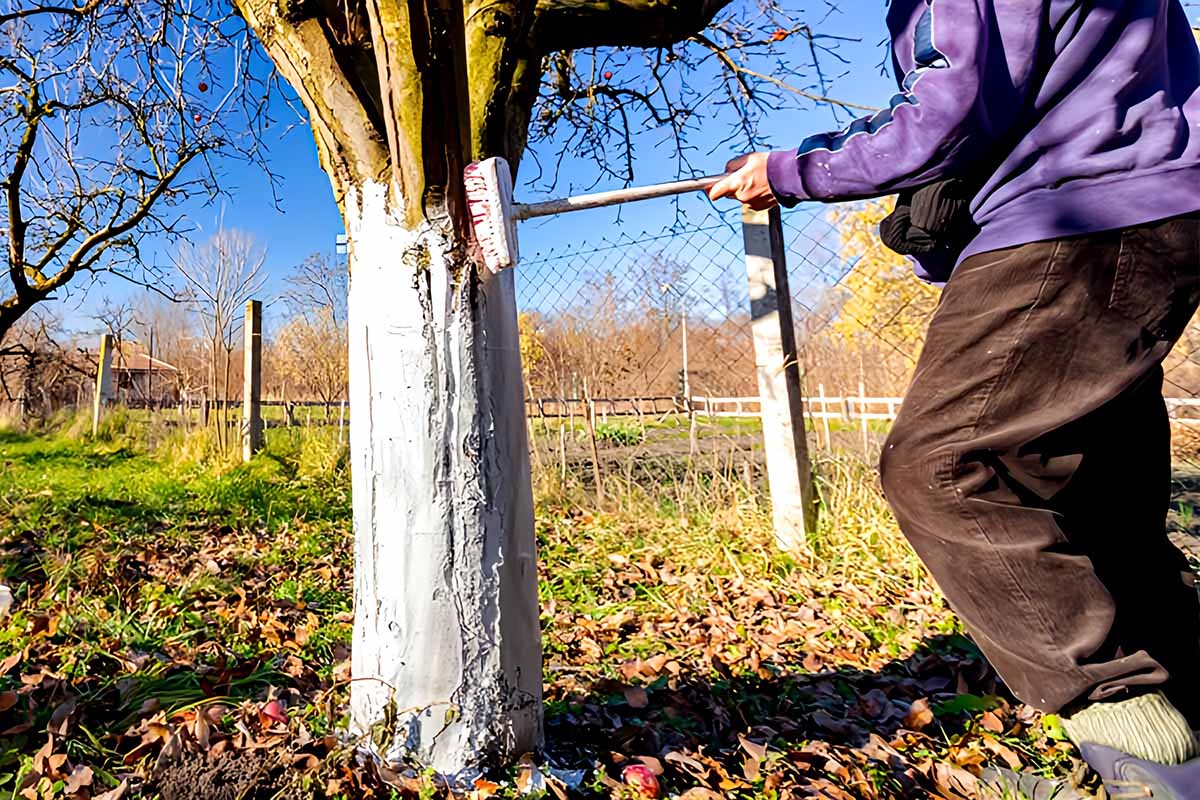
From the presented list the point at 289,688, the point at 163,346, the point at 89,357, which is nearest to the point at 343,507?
the point at 289,688

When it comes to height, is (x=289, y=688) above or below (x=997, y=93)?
below

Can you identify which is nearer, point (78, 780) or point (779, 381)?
point (78, 780)

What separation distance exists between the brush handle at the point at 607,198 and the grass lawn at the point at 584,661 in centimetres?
123

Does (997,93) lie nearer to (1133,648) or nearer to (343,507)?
(1133,648)

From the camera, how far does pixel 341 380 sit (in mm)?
10344

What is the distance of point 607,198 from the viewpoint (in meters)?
1.52

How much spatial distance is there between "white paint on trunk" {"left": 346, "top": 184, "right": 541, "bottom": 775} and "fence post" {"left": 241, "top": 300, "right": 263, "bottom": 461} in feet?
22.1

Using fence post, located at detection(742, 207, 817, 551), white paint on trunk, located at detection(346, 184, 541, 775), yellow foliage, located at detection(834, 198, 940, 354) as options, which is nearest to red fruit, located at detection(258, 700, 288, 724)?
white paint on trunk, located at detection(346, 184, 541, 775)

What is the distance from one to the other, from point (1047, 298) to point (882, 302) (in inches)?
209

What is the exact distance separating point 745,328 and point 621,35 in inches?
109

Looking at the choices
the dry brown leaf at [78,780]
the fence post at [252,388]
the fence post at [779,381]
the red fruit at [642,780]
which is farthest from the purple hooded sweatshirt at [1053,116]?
the fence post at [252,388]

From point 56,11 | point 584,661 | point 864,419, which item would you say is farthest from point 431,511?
point 56,11

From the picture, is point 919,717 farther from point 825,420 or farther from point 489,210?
point 825,420

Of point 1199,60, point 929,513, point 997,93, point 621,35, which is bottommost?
point 929,513
